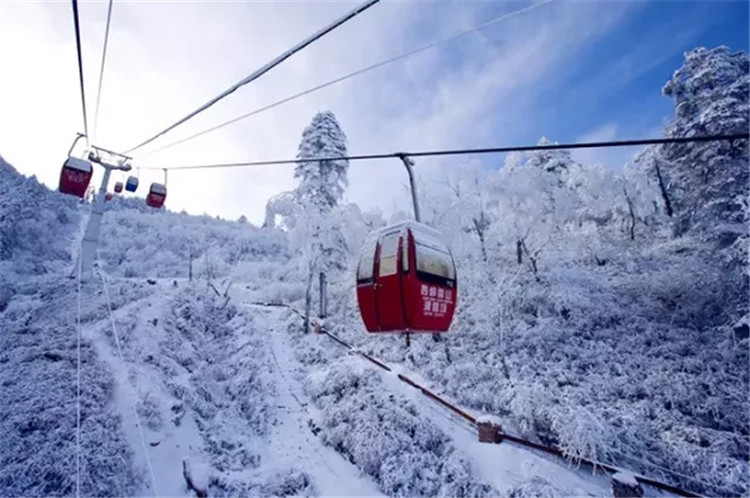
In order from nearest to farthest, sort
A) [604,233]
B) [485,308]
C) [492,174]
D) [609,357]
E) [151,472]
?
1. [151,472]
2. [609,357]
3. [485,308]
4. [492,174]
5. [604,233]

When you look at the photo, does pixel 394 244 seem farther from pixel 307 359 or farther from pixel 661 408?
pixel 307 359

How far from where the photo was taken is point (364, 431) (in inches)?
473

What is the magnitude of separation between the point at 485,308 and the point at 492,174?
11.3 meters

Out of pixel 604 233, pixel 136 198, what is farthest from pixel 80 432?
pixel 136 198

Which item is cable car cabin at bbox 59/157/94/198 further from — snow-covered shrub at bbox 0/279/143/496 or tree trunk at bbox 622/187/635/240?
tree trunk at bbox 622/187/635/240

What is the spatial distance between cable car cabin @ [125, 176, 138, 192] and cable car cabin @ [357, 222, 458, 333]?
48.5 ft

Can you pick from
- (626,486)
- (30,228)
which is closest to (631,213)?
(626,486)

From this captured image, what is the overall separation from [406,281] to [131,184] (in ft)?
53.8

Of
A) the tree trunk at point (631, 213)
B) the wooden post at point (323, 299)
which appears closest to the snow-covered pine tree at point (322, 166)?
the wooden post at point (323, 299)

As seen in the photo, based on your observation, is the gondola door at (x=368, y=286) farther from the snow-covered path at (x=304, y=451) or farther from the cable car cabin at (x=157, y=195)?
the cable car cabin at (x=157, y=195)

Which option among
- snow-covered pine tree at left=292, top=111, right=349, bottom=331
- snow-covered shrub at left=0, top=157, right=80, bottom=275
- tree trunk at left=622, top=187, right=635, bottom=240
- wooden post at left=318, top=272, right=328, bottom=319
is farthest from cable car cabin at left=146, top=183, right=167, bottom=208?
tree trunk at left=622, top=187, right=635, bottom=240

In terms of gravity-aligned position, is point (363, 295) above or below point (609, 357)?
above

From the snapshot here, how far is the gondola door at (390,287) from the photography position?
263 inches

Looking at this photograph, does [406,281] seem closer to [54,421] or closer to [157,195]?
[54,421]
